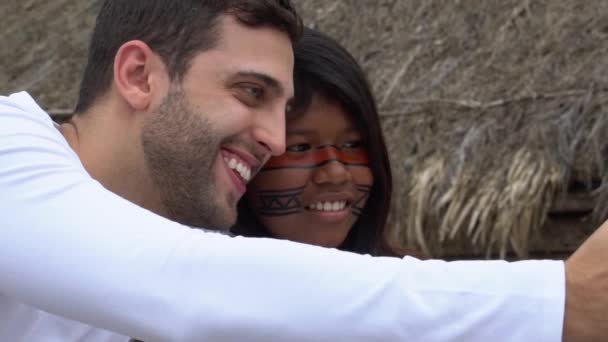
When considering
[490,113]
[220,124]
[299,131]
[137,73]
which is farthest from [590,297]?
[490,113]

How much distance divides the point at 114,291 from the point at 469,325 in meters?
0.33

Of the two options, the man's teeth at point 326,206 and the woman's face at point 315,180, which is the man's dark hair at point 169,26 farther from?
the man's teeth at point 326,206

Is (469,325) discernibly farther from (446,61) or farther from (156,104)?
(446,61)

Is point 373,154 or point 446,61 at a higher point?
point 373,154

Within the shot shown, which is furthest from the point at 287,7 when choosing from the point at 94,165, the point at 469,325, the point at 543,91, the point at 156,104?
the point at 543,91

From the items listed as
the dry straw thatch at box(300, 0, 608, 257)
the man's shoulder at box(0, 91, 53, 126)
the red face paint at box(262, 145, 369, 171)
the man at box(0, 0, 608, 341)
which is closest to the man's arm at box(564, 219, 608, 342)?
the man at box(0, 0, 608, 341)

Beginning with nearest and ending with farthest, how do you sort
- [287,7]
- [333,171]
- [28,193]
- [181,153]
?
[28,193] → [181,153] → [287,7] → [333,171]

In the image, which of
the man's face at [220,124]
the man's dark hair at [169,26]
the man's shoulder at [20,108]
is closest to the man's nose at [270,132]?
the man's face at [220,124]

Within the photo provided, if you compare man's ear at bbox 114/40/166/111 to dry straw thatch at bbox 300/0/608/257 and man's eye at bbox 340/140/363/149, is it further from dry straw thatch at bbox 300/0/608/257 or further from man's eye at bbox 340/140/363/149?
dry straw thatch at bbox 300/0/608/257

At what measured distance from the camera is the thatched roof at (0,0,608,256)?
11.3 ft

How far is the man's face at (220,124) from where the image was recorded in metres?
1.70

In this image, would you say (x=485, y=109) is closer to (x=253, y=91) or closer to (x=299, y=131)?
(x=299, y=131)

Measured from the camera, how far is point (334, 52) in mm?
2262

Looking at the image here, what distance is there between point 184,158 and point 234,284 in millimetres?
595
